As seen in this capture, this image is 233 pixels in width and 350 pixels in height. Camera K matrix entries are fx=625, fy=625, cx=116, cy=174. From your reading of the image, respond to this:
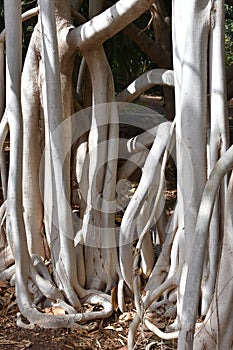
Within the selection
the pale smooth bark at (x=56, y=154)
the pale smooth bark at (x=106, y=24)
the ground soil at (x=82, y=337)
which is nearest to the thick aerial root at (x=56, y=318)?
the ground soil at (x=82, y=337)

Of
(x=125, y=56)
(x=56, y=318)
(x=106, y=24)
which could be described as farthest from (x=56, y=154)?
(x=125, y=56)

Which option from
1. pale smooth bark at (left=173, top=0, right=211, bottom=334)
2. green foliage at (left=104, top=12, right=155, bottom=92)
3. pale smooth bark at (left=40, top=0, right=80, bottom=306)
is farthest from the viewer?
green foliage at (left=104, top=12, right=155, bottom=92)

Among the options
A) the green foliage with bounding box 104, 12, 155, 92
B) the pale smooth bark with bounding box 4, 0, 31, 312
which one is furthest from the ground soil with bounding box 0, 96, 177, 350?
the green foliage with bounding box 104, 12, 155, 92

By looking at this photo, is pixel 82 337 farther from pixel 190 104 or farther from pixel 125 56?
pixel 125 56

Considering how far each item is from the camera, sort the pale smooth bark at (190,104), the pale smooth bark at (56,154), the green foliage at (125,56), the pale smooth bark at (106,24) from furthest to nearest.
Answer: the green foliage at (125,56) < the pale smooth bark at (56,154) < the pale smooth bark at (106,24) < the pale smooth bark at (190,104)

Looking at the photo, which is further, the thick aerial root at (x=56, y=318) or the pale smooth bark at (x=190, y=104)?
the thick aerial root at (x=56, y=318)

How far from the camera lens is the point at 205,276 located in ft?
9.20

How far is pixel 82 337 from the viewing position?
3.06 metres

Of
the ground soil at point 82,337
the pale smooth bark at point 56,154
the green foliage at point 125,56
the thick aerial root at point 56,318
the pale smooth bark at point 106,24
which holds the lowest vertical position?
the ground soil at point 82,337

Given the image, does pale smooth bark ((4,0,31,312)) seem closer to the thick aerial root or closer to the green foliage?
the thick aerial root

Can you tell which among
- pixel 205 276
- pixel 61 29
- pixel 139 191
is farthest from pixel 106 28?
pixel 205 276

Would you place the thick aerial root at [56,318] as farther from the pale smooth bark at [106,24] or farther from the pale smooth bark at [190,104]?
the pale smooth bark at [106,24]

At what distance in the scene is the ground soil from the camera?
116 inches

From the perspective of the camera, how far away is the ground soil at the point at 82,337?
2938mm
